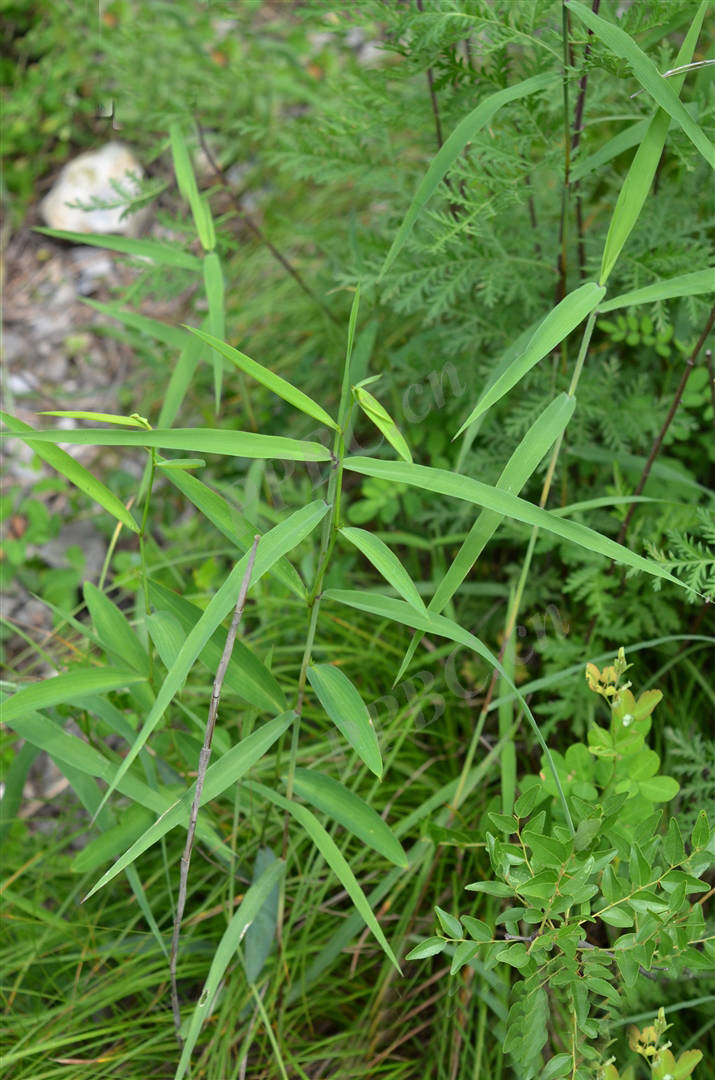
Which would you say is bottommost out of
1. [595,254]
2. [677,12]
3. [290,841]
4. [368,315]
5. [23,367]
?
[23,367]

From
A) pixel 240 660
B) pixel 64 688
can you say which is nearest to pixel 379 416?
pixel 240 660

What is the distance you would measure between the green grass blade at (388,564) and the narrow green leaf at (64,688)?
1.00ft

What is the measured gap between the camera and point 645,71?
89 centimetres

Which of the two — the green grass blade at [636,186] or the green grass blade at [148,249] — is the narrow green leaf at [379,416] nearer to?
the green grass blade at [636,186]

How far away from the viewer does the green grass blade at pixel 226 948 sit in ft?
3.04

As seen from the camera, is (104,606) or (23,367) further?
(23,367)

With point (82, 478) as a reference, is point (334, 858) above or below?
below

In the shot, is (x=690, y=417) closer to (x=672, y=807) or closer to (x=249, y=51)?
(x=672, y=807)

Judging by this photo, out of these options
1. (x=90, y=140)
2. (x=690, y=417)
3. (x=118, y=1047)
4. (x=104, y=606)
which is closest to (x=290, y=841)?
(x=118, y=1047)

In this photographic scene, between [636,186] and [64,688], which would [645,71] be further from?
[64,688]

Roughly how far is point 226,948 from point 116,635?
352 millimetres

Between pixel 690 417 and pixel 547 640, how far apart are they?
1.27 ft

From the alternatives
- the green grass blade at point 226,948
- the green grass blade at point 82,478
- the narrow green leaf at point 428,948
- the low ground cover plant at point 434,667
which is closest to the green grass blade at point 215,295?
the low ground cover plant at point 434,667

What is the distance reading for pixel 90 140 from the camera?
279 centimetres
